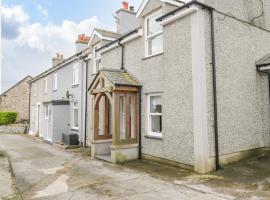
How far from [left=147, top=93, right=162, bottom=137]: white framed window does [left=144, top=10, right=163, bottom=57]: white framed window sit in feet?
6.17

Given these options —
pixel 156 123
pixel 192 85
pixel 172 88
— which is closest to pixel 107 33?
pixel 156 123

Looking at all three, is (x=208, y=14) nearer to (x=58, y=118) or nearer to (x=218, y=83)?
(x=218, y=83)

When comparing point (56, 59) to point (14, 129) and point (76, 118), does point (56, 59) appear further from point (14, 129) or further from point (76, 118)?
point (14, 129)

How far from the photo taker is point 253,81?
34.1 ft

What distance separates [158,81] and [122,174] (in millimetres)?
3943

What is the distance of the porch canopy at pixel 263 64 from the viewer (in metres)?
10.3

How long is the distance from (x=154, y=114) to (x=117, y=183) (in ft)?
12.9

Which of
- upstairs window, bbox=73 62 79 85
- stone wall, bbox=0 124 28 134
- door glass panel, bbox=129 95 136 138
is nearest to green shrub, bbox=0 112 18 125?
stone wall, bbox=0 124 28 134

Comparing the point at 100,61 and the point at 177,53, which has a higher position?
the point at 100,61

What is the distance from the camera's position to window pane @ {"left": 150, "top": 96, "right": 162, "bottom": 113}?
10.5m

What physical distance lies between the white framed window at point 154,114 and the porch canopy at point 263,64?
14.0 feet

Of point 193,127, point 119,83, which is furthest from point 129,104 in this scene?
point 193,127

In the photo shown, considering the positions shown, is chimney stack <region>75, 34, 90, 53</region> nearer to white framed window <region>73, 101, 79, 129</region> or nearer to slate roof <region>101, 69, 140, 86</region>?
white framed window <region>73, 101, 79, 129</region>

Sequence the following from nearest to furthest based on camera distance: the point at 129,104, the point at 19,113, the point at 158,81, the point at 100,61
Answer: the point at 158,81 → the point at 129,104 → the point at 100,61 → the point at 19,113
